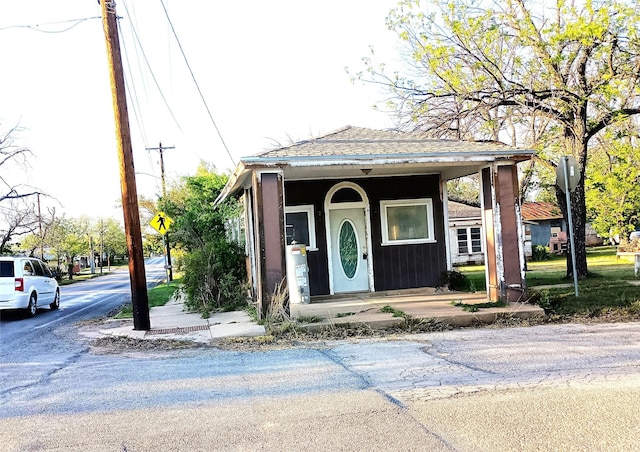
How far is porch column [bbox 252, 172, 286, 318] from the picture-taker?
10641 millimetres

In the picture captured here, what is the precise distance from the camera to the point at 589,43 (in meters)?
13.3

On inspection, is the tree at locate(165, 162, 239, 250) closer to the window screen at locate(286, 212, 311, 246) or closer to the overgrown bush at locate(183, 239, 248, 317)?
the overgrown bush at locate(183, 239, 248, 317)

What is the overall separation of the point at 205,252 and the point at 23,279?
5.34m

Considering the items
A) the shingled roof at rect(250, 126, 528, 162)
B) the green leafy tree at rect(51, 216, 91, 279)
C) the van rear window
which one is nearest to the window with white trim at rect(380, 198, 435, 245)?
the shingled roof at rect(250, 126, 528, 162)

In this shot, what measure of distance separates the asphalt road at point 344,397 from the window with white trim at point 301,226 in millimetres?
5250

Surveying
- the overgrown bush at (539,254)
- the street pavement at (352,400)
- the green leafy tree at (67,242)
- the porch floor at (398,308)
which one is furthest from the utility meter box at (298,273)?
the green leafy tree at (67,242)

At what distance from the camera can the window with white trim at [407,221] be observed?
14.4 m

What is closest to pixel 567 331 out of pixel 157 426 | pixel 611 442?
pixel 611 442

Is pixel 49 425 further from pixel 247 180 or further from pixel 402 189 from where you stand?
pixel 402 189

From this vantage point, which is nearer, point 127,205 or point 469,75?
point 127,205

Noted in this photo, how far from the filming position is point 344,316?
10617 millimetres

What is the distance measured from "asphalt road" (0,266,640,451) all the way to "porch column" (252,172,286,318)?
197cm

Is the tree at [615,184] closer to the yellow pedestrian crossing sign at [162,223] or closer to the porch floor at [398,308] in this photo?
the porch floor at [398,308]

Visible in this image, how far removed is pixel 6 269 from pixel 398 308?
10923mm
